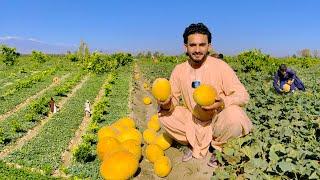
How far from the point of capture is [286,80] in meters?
12.0

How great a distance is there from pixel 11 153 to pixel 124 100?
6499 mm

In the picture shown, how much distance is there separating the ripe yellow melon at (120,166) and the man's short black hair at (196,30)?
5.64ft

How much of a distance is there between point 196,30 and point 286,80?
269 inches

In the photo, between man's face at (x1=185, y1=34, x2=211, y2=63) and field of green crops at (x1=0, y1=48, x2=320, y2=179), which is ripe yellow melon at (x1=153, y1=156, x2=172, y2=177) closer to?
field of green crops at (x1=0, y1=48, x2=320, y2=179)

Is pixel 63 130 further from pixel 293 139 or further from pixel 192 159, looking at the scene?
pixel 293 139

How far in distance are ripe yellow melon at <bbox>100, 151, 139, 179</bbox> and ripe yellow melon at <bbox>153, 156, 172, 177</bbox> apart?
30 centimetres

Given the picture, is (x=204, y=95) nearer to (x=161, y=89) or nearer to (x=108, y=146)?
(x=161, y=89)

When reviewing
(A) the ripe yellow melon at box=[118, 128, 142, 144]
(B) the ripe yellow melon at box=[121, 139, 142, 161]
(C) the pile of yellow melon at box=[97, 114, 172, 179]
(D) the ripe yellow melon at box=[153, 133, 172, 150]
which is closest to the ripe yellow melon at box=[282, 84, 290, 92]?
(C) the pile of yellow melon at box=[97, 114, 172, 179]

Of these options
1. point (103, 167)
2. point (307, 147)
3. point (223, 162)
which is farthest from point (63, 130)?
point (307, 147)

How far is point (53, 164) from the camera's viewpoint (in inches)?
292

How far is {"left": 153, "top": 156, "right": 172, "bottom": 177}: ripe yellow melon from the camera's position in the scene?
20.5 ft

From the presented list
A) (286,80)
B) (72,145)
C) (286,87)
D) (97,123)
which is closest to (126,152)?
(72,145)

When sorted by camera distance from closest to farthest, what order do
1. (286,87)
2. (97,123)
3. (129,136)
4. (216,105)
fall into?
(216,105)
(129,136)
(97,123)
(286,87)

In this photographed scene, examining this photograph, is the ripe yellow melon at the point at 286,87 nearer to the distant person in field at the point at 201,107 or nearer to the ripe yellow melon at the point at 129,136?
the ripe yellow melon at the point at 129,136
